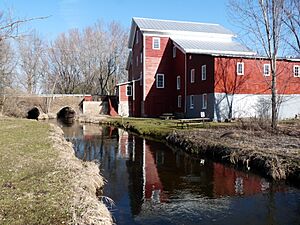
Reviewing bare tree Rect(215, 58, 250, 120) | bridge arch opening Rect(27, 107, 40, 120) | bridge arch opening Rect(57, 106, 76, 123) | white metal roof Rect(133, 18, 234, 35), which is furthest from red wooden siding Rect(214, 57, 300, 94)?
bridge arch opening Rect(27, 107, 40, 120)

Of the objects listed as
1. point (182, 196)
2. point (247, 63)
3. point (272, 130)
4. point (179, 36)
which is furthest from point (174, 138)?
point (179, 36)

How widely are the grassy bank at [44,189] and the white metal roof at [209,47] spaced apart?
1085 inches

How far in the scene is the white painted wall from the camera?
A: 3020 cm

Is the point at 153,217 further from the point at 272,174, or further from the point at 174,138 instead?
the point at 174,138

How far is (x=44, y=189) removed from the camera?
7.18 meters

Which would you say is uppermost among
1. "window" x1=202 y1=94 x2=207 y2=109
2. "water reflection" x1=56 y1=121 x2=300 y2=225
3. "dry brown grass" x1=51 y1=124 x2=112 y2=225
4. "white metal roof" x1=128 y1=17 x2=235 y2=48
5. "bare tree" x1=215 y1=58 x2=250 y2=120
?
"white metal roof" x1=128 y1=17 x2=235 y2=48

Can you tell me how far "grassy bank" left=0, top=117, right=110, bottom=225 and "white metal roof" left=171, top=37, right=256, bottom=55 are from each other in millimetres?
27562

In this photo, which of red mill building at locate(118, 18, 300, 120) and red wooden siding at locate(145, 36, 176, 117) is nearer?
red mill building at locate(118, 18, 300, 120)

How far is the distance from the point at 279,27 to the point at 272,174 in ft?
49.1

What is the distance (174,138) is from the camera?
1994 centimetres

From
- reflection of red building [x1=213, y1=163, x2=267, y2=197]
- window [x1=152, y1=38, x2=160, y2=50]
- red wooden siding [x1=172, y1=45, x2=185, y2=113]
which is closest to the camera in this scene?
reflection of red building [x1=213, y1=163, x2=267, y2=197]

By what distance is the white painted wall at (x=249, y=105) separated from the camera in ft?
99.1

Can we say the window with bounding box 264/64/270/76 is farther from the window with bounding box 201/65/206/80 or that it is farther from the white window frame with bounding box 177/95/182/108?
the white window frame with bounding box 177/95/182/108

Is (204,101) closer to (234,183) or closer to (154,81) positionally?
(154,81)
